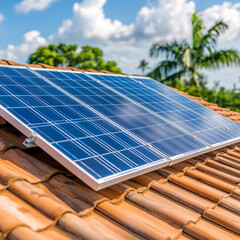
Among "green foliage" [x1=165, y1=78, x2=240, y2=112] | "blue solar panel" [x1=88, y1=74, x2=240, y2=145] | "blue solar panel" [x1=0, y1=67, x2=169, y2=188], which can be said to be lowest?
"green foliage" [x1=165, y1=78, x2=240, y2=112]

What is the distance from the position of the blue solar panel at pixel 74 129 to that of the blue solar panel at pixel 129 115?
1.09 ft

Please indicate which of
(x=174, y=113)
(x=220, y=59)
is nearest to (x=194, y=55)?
(x=220, y=59)

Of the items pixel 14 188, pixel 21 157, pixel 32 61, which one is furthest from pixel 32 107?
pixel 32 61

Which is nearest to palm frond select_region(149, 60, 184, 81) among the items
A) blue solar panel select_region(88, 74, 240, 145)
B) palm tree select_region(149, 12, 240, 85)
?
palm tree select_region(149, 12, 240, 85)

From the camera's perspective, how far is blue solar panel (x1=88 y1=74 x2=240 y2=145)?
6.20 m

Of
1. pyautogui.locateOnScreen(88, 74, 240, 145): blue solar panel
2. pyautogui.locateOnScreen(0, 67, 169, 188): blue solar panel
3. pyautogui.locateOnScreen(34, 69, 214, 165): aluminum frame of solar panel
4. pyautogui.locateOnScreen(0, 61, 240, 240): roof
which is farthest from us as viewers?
pyautogui.locateOnScreen(88, 74, 240, 145): blue solar panel

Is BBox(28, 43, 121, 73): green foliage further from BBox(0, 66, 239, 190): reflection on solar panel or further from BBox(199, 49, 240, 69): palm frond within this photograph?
BBox(0, 66, 239, 190): reflection on solar panel

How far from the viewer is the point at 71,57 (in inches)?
2140

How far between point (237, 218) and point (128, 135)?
1.94 meters

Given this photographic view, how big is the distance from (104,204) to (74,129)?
113 cm

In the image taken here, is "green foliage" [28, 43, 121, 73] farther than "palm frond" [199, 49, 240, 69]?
Yes

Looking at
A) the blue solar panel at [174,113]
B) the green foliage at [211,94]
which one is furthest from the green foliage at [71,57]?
the blue solar panel at [174,113]

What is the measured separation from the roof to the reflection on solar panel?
37 centimetres

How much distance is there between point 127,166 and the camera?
12.2 ft
